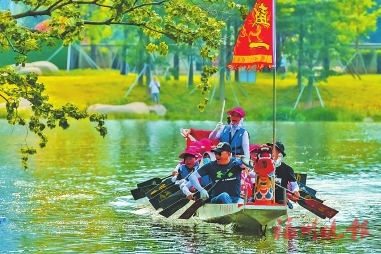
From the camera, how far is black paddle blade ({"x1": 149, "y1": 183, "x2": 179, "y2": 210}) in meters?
25.6

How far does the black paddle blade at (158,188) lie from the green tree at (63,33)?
3384 millimetres

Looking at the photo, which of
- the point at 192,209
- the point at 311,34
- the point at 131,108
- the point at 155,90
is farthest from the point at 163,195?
the point at 311,34

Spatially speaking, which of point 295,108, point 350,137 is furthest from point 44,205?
point 295,108

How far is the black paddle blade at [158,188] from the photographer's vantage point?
86.1ft

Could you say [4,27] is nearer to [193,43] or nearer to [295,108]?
[193,43]

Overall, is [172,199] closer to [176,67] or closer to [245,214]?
[245,214]

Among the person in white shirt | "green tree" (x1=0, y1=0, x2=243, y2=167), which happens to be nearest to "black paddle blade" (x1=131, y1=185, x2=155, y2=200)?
"green tree" (x1=0, y1=0, x2=243, y2=167)

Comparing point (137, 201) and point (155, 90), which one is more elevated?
point (137, 201)

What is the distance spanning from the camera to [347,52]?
265 ft

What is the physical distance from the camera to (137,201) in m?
28.6

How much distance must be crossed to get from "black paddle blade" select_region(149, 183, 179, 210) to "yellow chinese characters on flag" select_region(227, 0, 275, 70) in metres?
3.01

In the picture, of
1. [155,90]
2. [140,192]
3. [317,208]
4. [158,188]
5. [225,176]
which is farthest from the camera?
[155,90]

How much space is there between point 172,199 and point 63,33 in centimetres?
499

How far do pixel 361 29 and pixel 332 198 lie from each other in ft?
183
